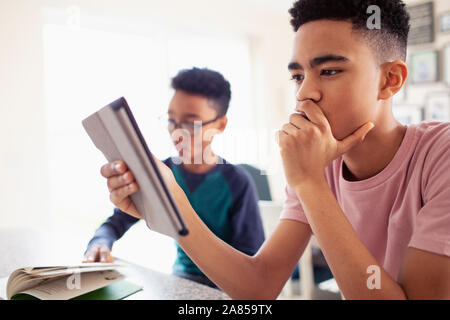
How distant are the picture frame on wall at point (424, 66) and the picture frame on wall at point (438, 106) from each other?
0.16 meters

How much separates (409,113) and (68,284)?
365 centimetres

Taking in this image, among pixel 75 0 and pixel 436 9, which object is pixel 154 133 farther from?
pixel 436 9

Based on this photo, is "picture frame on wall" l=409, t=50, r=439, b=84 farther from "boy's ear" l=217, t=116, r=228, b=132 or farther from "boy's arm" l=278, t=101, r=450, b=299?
"boy's arm" l=278, t=101, r=450, b=299

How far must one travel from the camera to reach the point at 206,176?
1.43 meters

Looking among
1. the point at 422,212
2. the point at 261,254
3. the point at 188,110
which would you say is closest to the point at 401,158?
the point at 422,212

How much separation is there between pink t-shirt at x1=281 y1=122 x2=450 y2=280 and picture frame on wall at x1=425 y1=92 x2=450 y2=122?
2967 mm

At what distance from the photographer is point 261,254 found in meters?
0.94

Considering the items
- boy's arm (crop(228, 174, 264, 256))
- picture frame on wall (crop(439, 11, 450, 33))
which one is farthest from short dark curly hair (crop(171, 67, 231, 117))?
picture frame on wall (crop(439, 11, 450, 33))

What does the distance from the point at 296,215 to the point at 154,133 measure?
5.32 ft

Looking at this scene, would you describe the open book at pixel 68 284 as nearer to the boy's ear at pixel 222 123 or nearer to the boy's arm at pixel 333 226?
the boy's arm at pixel 333 226

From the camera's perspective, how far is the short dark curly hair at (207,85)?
1.46 m

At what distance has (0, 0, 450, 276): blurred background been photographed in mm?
2783

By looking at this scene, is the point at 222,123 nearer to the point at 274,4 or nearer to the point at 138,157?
the point at 138,157

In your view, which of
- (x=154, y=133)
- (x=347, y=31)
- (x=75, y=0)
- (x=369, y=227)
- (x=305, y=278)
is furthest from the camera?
(x=75, y=0)
